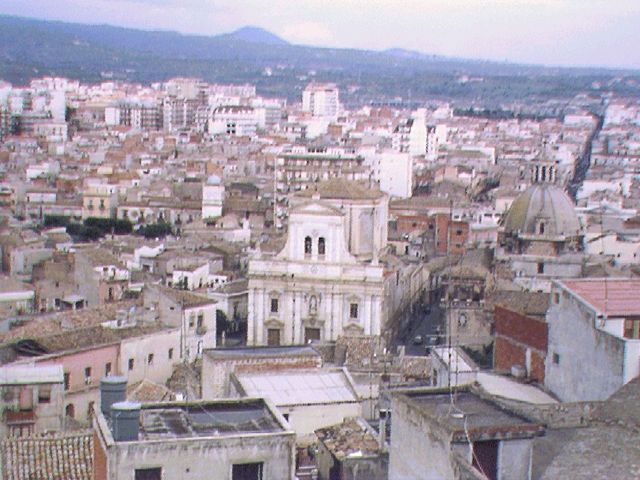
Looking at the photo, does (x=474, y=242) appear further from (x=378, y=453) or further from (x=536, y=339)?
(x=378, y=453)

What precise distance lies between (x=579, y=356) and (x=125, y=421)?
4.90 meters

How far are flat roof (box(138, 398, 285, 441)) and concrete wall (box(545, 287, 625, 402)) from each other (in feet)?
10.7

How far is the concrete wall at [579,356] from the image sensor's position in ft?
36.5

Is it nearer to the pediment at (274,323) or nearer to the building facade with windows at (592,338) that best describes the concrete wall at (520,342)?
the building facade with windows at (592,338)

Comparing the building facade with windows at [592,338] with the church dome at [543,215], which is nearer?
the building facade with windows at [592,338]

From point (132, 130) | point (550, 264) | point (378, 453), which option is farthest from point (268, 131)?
point (378, 453)

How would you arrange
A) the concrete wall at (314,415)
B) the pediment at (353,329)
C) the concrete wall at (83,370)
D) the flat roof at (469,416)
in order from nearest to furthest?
the flat roof at (469,416) → the concrete wall at (314,415) → the concrete wall at (83,370) → the pediment at (353,329)

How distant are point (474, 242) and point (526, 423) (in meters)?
36.6

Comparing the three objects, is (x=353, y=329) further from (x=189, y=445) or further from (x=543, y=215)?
(x=189, y=445)

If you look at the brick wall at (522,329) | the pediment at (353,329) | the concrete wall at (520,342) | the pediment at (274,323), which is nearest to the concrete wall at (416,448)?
the concrete wall at (520,342)

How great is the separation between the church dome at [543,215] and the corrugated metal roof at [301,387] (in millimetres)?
22870

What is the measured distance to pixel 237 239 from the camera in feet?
153

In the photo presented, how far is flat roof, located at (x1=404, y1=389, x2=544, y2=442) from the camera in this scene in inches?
303

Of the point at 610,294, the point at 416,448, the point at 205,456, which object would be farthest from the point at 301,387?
the point at 416,448
